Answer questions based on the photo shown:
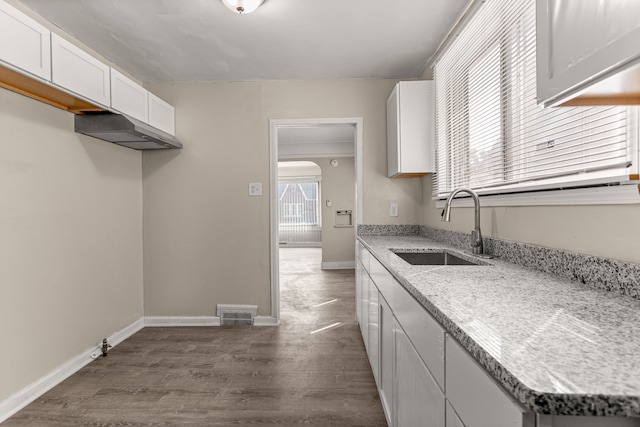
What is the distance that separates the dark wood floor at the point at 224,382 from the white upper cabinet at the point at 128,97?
6.12 ft

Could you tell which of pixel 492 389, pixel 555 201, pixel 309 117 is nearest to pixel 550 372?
pixel 492 389

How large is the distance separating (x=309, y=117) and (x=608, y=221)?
2539mm

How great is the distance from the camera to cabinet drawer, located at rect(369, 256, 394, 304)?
1.51 meters

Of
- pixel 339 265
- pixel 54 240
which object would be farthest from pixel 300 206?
pixel 54 240

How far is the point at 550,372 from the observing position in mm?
518

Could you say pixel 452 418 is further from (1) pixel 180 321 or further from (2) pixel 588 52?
(1) pixel 180 321

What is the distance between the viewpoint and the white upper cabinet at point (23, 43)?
1552mm

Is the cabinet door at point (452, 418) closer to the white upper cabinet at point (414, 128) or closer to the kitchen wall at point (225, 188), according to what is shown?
the white upper cabinet at point (414, 128)

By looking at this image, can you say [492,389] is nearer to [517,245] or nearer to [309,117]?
[517,245]

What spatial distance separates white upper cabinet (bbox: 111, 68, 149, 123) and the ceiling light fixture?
1021 mm

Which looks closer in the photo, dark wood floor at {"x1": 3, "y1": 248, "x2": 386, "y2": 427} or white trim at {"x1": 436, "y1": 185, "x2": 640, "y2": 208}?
white trim at {"x1": 436, "y1": 185, "x2": 640, "y2": 208}

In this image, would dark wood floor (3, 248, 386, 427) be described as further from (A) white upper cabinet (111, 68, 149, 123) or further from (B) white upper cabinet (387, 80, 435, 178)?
(A) white upper cabinet (111, 68, 149, 123)

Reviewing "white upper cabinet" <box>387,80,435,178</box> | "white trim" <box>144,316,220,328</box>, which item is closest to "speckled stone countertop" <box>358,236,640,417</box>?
"white upper cabinet" <box>387,80,435,178</box>

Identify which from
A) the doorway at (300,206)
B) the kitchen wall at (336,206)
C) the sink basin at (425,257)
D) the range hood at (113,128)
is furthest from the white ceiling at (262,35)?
the doorway at (300,206)
